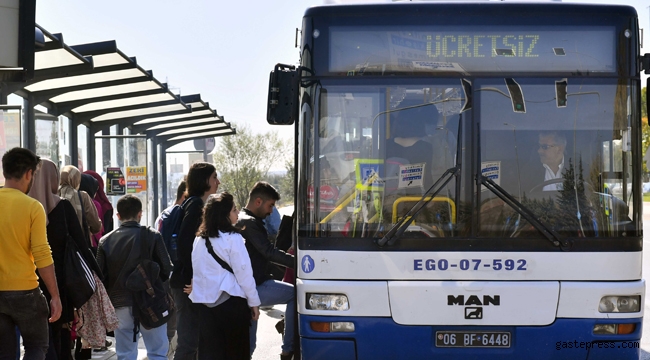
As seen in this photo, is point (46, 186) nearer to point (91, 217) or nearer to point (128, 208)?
point (128, 208)

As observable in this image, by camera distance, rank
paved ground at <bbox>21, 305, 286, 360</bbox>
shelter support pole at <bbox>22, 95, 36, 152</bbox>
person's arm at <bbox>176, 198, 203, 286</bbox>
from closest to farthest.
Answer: person's arm at <bbox>176, 198, 203, 286</bbox> < paved ground at <bbox>21, 305, 286, 360</bbox> < shelter support pole at <bbox>22, 95, 36, 152</bbox>

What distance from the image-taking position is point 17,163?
Answer: 17.0 feet

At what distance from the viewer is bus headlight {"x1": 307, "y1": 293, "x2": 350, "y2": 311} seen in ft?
18.2

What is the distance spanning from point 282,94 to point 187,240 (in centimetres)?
149

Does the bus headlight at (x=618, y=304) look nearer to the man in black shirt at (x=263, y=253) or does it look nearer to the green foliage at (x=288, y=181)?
the man in black shirt at (x=263, y=253)

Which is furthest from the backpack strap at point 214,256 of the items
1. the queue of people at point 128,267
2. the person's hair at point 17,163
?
the person's hair at point 17,163

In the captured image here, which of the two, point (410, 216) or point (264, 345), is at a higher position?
point (410, 216)

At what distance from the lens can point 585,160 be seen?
5578 millimetres

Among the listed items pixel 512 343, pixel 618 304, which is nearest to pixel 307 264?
pixel 512 343

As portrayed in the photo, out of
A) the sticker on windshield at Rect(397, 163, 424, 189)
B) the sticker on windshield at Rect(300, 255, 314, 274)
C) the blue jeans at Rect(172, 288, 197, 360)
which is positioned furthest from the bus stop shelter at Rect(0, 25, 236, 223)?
the sticker on windshield at Rect(397, 163, 424, 189)

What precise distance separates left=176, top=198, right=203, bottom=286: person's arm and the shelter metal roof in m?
3.94

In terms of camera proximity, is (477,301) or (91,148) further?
(91,148)

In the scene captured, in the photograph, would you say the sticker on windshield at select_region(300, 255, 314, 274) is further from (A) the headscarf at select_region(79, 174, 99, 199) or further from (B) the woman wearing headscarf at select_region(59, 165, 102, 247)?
(A) the headscarf at select_region(79, 174, 99, 199)

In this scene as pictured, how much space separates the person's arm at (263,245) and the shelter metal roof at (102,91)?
4110 millimetres
